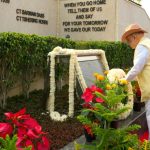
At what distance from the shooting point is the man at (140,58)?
460 centimetres

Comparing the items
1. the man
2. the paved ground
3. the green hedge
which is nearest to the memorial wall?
the green hedge

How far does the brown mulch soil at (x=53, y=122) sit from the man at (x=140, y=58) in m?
1.00

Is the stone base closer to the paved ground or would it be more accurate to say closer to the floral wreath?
the floral wreath

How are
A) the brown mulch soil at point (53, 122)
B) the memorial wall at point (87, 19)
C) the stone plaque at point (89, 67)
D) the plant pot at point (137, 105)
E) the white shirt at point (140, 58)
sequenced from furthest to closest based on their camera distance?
the memorial wall at point (87, 19)
the plant pot at point (137, 105)
the stone plaque at point (89, 67)
the white shirt at point (140, 58)
the brown mulch soil at point (53, 122)

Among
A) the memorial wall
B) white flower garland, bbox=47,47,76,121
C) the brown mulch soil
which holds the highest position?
the memorial wall

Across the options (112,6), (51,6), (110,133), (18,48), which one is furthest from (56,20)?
(110,133)

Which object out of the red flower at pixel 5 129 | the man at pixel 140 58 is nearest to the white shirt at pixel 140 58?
the man at pixel 140 58

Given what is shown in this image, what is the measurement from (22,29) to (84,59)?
4.33 meters

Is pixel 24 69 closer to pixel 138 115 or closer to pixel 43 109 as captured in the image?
pixel 43 109

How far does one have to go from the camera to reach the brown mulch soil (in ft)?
14.4

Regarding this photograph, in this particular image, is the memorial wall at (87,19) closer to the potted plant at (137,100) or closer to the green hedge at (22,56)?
the green hedge at (22,56)

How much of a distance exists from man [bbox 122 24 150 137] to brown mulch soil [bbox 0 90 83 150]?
39.4 inches

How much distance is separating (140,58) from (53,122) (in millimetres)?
1577

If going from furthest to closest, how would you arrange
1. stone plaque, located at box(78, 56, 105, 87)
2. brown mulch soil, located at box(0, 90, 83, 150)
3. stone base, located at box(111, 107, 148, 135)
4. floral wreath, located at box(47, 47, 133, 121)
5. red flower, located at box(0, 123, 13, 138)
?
stone plaque, located at box(78, 56, 105, 87) < floral wreath, located at box(47, 47, 133, 121) < stone base, located at box(111, 107, 148, 135) < brown mulch soil, located at box(0, 90, 83, 150) < red flower, located at box(0, 123, 13, 138)
